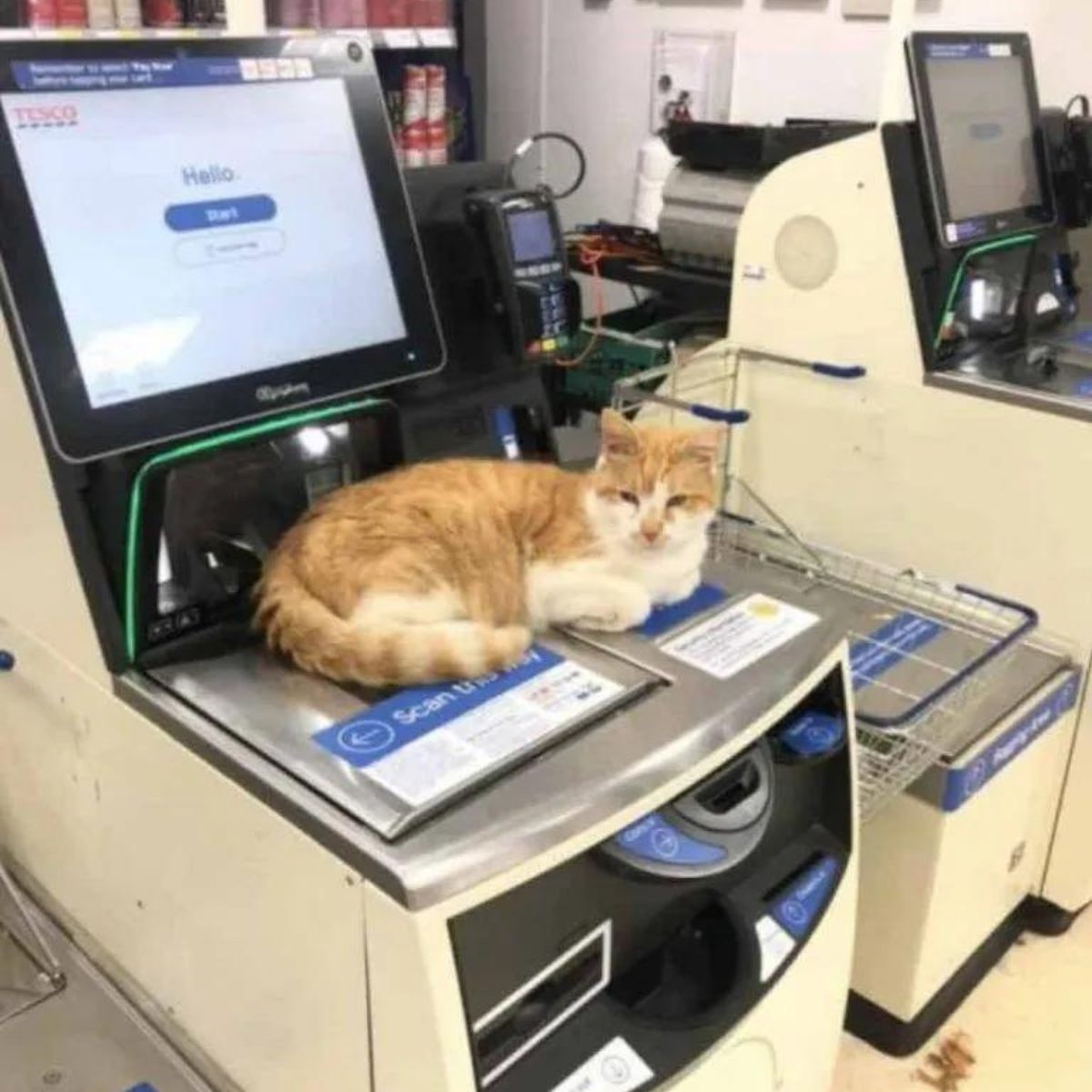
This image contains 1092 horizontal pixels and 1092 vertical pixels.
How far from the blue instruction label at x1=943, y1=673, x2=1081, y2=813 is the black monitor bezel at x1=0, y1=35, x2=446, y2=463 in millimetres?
829

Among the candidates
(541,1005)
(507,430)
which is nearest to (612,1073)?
(541,1005)

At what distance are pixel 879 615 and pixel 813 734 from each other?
621 mm

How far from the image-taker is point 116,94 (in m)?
0.97

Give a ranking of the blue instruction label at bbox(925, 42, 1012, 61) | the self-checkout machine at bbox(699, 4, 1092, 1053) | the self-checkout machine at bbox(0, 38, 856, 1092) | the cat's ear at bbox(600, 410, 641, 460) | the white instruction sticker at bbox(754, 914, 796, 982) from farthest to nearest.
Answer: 1. the blue instruction label at bbox(925, 42, 1012, 61)
2. the self-checkout machine at bbox(699, 4, 1092, 1053)
3. the cat's ear at bbox(600, 410, 641, 460)
4. the white instruction sticker at bbox(754, 914, 796, 982)
5. the self-checkout machine at bbox(0, 38, 856, 1092)

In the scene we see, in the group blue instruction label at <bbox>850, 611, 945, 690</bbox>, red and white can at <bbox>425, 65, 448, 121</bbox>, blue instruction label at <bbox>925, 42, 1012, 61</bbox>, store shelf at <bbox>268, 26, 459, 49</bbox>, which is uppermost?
blue instruction label at <bbox>925, 42, 1012, 61</bbox>

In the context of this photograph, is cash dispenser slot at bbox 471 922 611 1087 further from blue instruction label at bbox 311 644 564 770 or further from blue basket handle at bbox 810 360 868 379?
blue basket handle at bbox 810 360 868 379

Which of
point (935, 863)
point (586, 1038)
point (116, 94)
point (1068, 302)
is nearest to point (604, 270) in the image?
point (1068, 302)

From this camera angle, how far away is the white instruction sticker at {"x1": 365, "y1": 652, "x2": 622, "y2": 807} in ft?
2.88

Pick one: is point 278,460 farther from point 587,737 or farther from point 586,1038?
point 586,1038

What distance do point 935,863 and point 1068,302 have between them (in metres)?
1.04

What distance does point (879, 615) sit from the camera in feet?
5.63

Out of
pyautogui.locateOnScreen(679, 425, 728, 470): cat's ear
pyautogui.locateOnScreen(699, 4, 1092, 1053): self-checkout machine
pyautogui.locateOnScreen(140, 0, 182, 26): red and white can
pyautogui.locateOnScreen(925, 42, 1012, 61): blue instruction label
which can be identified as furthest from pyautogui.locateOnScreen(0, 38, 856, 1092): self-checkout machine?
pyautogui.locateOnScreen(140, 0, 182, 26): red and white can

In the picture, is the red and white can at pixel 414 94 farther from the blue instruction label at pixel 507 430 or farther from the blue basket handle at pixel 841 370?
Answer: the blue instruction label at pixel 507 430

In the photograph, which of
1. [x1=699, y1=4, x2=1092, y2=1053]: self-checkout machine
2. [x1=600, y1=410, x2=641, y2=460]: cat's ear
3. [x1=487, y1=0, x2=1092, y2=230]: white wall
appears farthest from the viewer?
[x1=487, y1=0, x2=1092, y2=230]: white wall
